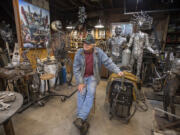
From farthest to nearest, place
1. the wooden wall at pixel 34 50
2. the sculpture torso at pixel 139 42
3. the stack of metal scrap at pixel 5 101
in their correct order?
1. the sculpture torso at pixel 139 42
2. the wooden wall at pixel 34 50
3. the stack of metal scrap at pixel 5 101

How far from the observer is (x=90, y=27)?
190 inches

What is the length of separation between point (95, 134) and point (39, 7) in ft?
10.6

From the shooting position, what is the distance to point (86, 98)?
1553 mm

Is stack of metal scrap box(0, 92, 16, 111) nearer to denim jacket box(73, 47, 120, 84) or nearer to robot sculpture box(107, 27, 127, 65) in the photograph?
denim jacket box(73, 47, 120, 84)

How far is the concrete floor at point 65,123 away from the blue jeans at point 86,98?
1.05 feet

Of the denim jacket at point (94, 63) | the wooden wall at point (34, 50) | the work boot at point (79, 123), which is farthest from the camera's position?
the wooden wall at point (34, 50)

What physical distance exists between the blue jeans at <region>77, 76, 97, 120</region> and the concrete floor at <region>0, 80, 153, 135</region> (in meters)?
0.32

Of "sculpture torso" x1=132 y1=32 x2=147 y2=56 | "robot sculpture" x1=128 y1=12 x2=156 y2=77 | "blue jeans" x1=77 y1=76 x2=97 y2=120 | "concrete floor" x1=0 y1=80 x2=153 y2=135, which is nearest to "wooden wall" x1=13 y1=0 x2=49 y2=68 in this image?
"concrete floor" x1=0 y1=80 x2=153 y2=135

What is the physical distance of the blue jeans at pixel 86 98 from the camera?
147 cm

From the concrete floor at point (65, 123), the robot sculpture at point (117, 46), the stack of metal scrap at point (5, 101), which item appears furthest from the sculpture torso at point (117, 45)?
the stack of metal scrap at point (5, 101)

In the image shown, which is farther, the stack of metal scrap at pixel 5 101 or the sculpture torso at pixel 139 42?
the sculpture torso at pixel 139 42

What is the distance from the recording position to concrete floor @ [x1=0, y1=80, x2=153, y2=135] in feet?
5.05

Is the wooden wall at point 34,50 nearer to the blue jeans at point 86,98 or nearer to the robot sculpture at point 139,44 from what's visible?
the blue jeans at point 86,98

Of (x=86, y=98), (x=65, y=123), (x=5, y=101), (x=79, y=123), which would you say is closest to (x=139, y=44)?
(x=86, y=98)
